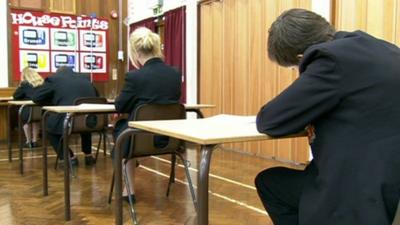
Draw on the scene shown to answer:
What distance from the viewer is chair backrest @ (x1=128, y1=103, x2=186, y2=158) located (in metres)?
2.43

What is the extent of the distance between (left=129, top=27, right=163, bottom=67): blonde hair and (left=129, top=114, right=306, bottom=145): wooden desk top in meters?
1.02

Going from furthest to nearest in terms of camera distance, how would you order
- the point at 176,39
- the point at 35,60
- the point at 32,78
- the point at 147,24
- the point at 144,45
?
the point at 147,24, the point at 35,60, the point at 176,39, the point at 32,78, the point at 144,45

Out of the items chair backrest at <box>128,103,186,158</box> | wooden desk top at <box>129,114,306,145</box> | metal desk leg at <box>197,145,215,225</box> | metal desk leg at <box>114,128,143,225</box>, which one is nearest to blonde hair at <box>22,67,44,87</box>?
chair backrest at <box>128,103,186,158</box>

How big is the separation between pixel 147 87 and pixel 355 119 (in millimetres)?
1600

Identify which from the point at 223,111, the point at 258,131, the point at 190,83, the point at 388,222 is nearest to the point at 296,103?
the point at 258,131

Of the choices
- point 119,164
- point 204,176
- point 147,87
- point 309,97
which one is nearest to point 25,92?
point 147,87

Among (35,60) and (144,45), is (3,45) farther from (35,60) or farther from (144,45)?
(144,45)

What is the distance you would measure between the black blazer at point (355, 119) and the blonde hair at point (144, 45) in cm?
162

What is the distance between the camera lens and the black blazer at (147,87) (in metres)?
2.49

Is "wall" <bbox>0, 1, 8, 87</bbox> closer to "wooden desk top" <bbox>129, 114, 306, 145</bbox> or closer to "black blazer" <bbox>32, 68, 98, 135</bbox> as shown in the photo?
"black blazer" <bbox>32, 68, 98, 135</bbox>

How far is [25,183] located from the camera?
3504mm

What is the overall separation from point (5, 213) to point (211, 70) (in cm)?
340

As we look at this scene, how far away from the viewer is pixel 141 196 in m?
3.08

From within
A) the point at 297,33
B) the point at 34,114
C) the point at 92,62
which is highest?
the point at 92,62
